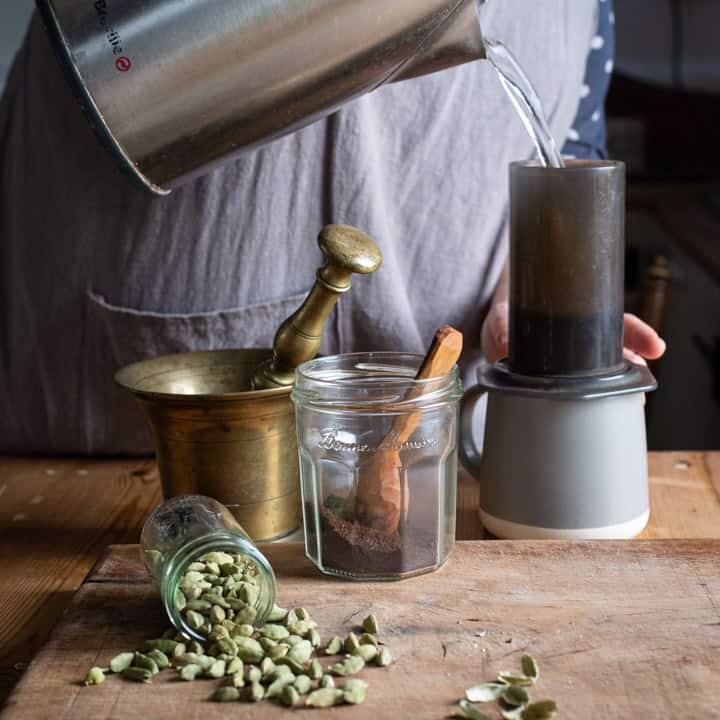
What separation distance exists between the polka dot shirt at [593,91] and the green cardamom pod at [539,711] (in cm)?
79

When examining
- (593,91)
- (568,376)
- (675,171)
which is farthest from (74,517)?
(675,171)

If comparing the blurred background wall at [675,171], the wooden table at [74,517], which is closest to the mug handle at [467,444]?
the wooden table at [74,517]

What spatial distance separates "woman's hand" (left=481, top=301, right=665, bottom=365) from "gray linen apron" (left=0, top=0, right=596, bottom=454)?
0.34ft

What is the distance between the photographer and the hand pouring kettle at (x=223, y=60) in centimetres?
69

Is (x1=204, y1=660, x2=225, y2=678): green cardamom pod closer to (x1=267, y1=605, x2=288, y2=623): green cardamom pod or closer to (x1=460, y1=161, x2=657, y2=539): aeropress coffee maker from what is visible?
(x1=267, y1=605, x2=288, y2=623): green cardamom pod

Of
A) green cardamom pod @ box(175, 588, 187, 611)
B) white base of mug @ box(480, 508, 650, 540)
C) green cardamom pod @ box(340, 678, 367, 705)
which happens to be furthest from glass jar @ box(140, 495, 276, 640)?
white base of mug @ box(480, 508, 650, 540)

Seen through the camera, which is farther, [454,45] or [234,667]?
[454,45]

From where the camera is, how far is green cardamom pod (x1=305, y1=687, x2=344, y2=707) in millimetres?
631

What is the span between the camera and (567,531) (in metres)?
0.86

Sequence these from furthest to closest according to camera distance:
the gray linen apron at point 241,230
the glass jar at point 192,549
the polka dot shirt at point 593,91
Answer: the polka dot shirt at point 593,91, the gray linen apron at point 241,230, the glass jar at point 192,549

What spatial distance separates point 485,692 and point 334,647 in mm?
107

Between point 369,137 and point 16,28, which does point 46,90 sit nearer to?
point 369,137

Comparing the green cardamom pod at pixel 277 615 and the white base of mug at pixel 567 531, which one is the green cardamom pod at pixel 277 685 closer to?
the green cardamom pod at pixel 277 615

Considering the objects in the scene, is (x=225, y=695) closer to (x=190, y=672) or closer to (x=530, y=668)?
(x=190, y=672)
